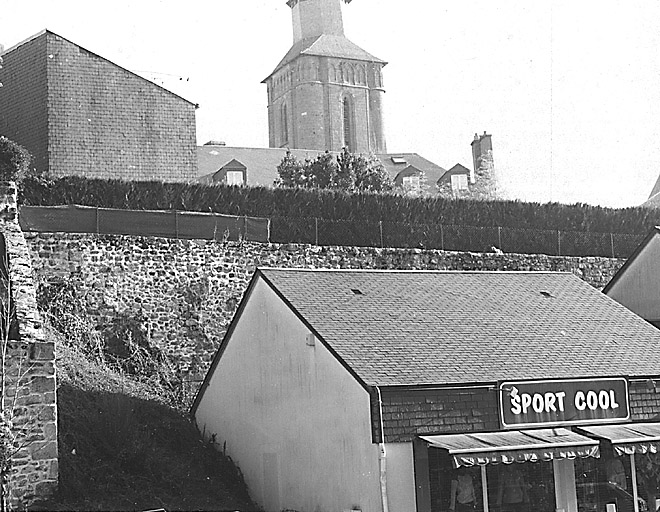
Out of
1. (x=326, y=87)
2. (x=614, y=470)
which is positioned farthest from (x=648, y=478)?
(x=326, y=87)

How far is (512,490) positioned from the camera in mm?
16953

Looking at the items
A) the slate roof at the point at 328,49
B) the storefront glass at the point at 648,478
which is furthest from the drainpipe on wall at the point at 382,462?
the slate roof at the point at 328,49

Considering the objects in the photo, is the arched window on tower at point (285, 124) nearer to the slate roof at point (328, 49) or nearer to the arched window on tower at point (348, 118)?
Result: the slate roof at point (328, 49)

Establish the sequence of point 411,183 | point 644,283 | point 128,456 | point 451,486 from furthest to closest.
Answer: point 411,183 < point 644,283 < point 128,456 < point 451,486

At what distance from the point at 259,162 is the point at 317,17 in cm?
2212

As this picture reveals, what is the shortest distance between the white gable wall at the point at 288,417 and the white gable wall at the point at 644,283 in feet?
30.7

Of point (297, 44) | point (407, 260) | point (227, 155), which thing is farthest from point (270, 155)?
point (407, 260)

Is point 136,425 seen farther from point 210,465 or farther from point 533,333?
point 533,333

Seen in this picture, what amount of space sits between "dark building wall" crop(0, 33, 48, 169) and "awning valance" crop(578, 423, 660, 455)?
754 inches

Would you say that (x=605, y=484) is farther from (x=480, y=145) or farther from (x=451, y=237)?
(x=480, y=145)

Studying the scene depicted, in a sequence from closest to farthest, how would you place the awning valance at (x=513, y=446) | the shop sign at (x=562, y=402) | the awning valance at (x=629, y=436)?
1. the awning valance at (x=513, y=446)
2. the awning valance at (x=629, y=436)
3. the shop sign at (x=562, y=402)

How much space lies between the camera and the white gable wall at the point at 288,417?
16453 millimetres

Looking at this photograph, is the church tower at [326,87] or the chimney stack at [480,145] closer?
the chimney stack at [480,145]

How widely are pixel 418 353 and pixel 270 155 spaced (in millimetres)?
43361
